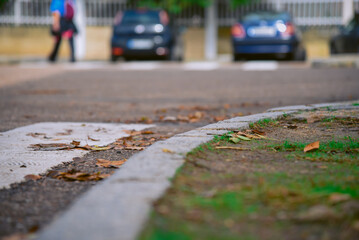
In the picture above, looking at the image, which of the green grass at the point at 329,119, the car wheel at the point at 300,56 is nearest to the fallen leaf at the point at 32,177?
the green grass at the point at 329,119

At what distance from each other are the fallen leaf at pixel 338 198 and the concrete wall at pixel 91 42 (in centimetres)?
2061

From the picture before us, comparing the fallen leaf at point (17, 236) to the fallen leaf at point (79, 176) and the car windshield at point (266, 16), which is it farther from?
the car windshield at point (266, 16)

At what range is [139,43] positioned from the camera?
15492 millimetres

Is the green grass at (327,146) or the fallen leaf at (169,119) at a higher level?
the green grass at (327,146)

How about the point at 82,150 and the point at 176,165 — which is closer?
the point at 176,165

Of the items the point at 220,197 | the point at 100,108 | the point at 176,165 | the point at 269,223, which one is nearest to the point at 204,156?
the point at 176,165

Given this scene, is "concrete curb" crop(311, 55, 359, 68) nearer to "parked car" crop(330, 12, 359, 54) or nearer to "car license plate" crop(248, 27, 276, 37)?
"car license plate" crop(248, 27, 276, 37)

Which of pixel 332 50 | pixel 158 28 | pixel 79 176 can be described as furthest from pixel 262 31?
pixel 79 176

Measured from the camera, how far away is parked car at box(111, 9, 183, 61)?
1545 centimetres

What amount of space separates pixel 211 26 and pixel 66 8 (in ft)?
28.7

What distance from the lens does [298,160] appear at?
3.04 metres

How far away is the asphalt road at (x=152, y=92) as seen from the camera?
612cm

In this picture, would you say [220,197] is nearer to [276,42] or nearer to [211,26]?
[276,42]

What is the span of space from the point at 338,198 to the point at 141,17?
14194 mm
